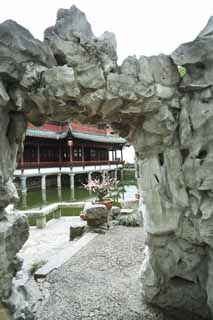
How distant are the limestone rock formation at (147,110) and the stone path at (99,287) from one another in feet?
3.78

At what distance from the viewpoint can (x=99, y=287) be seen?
5.32 meters

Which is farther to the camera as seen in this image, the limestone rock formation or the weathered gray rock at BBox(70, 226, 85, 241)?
the weathered gray rock at BBox(70, 226, 85, 241)

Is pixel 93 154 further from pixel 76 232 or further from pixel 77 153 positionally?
pixel 76 232

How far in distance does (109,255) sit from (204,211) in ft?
13.2

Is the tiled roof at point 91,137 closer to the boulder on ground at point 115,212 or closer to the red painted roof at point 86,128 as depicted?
the red painted roof at point 86,128

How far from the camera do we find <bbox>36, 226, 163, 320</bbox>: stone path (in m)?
4.45

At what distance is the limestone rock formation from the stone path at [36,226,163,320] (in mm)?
1151

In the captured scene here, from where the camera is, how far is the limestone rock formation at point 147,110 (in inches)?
126

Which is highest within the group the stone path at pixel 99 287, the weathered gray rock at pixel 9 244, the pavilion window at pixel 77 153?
the pavilion window at pixel 77 153

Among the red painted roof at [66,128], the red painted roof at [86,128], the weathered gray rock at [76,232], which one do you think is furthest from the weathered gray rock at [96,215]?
the red painted roof at [86,128]

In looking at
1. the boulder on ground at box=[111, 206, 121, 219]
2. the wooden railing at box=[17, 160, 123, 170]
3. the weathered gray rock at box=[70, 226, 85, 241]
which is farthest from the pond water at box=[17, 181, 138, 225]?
the weathered gray rock at box=[70, 226, 85, 241]

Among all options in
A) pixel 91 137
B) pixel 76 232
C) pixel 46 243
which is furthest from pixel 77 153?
pixel 46 243

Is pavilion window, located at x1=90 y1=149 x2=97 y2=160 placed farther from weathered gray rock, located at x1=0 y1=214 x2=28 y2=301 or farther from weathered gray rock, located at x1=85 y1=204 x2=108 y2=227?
weathered gray rock, located at x1=0 y1=214 x2=28 y2=301

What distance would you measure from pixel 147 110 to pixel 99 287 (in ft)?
11.8
